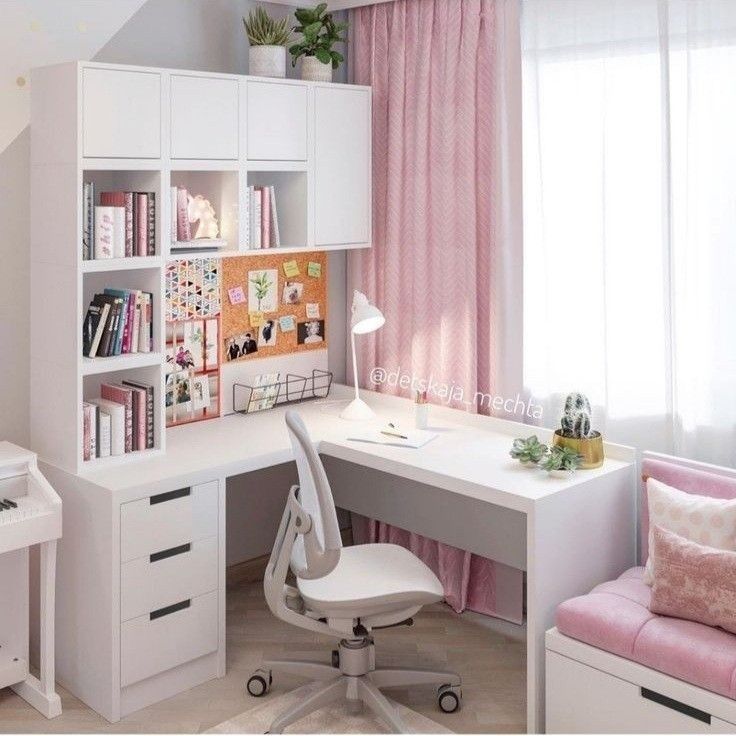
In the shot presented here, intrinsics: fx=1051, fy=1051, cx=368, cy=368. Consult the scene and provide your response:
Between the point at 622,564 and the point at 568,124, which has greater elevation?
the point at 568,124

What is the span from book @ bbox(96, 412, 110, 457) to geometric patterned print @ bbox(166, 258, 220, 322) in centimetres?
58

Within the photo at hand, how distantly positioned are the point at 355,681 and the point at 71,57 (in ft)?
7.39

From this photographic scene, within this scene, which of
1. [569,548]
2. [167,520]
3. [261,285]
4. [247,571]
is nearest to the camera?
[569,548]

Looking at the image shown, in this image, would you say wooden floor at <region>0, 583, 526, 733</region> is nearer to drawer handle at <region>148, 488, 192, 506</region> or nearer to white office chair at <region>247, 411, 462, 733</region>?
white office chair at <region>247, 411, 462, 733</region>

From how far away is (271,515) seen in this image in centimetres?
444

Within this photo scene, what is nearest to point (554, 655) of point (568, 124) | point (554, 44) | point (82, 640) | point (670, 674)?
point (670, 674)

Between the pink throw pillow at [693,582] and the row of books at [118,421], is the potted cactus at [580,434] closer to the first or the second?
the pink throw pillow at [693,582]

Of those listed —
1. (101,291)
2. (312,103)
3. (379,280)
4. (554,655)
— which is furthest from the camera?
(379,280)

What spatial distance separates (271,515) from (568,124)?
2.00 metres

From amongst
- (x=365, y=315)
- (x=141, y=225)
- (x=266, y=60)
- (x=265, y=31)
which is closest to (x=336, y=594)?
(x=365, y=315)

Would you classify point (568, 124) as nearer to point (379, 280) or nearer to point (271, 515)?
point (379, 280)

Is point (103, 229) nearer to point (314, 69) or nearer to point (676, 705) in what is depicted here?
point (314, 69)

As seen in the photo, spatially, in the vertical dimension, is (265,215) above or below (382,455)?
above

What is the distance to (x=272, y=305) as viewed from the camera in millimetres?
4246
